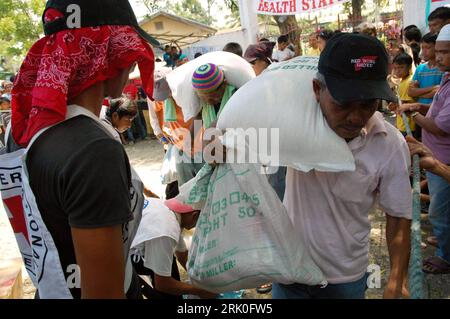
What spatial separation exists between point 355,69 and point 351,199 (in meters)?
0.49

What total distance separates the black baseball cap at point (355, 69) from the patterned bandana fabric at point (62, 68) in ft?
2.05

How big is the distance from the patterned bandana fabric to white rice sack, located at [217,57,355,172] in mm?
441

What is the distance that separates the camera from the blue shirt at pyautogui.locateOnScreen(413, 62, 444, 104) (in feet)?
12.6

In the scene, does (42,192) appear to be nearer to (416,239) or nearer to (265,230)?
(265,230)

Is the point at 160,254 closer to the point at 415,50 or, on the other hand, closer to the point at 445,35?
the point at 445,35

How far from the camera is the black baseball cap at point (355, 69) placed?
1.28m

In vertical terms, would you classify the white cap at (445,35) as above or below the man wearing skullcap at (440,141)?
above

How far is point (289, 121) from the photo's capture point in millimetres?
1373

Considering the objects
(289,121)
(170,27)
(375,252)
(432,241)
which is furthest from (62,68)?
(170,27)

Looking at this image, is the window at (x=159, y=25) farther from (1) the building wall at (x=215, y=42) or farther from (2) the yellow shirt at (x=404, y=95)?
(2) the yellow shirt at (x=404, y=95)

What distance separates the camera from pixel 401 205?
146cm

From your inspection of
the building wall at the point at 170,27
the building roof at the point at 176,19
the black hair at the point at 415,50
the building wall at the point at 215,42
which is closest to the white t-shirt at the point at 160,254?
the black hair at the point at 415,50

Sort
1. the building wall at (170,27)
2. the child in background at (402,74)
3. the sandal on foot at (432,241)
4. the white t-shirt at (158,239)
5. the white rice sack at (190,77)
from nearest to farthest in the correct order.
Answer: the white t-shirt at (158,239) < the white rice sack at (190,77) < the sandal on foot at (432,241) < the child in background at (402,74) < the building wall at (170,27)
